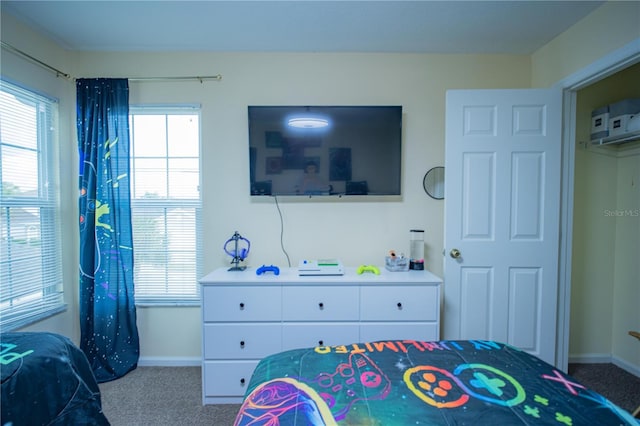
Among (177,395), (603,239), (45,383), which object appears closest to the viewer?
(45,383)

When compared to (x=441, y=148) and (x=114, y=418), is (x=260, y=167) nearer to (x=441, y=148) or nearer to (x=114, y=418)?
(x=441, y=148)

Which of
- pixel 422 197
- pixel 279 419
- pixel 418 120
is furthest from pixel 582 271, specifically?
pixel 279 419

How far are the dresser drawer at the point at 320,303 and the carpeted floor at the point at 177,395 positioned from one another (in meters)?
0.78

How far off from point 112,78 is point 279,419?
9.13ft

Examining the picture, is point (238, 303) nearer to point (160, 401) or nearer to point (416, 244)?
point (160, 401)

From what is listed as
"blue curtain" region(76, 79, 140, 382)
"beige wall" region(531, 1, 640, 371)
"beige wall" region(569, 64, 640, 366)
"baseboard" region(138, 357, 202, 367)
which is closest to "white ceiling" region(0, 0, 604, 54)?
"blue curtain" region(76, 79, 140, 382)

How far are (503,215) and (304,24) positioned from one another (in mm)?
2064

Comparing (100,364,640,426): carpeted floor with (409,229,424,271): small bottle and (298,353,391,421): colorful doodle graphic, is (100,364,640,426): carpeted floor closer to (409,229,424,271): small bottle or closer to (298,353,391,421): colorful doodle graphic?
(298,353,391,421): colorful doodle graphic

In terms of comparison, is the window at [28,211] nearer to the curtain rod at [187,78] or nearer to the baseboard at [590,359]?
the curtain rod at [187,78]

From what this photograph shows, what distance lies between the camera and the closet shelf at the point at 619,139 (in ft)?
6.68

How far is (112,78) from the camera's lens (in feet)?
7.41

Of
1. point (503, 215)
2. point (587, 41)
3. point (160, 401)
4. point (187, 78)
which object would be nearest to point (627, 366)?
point (503, 215)

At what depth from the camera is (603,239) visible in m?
2.38

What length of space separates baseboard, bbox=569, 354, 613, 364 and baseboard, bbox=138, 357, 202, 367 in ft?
10.9
